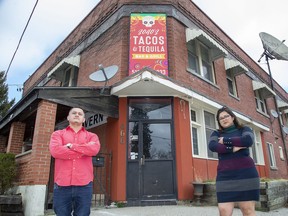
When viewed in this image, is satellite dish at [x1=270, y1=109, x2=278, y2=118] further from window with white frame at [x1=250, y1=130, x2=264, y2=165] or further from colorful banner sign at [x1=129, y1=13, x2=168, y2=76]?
colorful banner sign at [x1=129, y1=13, x2=168, y2=76]

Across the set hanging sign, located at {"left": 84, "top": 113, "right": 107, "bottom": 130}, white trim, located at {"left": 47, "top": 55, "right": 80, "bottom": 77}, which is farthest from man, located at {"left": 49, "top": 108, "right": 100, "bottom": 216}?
white trim, located at {"left": 47, "top": 55, "right": 80, "bottom": 77}

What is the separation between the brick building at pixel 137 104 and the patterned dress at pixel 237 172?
Answer: 370 cm

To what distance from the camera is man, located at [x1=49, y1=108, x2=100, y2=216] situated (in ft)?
8.42

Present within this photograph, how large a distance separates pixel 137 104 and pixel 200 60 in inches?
140

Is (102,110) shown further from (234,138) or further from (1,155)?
(234,138)

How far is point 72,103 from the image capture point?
6.12 m

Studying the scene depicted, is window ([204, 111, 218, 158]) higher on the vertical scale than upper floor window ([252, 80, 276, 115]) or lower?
lower

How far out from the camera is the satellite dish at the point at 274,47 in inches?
567

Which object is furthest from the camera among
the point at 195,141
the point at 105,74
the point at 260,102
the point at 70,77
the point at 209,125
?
the point at 260,102

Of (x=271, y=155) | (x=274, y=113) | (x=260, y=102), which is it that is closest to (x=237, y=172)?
(x=271, y=155)

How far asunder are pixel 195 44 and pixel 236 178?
7.59 m

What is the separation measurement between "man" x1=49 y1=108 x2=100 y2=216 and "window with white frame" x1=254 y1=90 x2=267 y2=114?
42.9 feet

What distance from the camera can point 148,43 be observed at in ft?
26.2

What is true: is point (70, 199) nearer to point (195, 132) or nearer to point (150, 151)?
point (150, 151)
